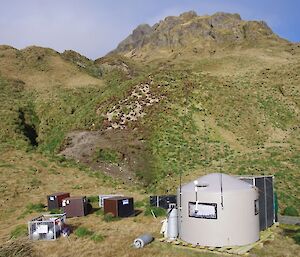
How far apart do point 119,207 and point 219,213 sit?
10.2m

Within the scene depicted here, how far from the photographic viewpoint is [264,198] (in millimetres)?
24578

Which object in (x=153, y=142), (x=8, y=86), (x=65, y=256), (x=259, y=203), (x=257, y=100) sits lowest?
(x=65, y=256)

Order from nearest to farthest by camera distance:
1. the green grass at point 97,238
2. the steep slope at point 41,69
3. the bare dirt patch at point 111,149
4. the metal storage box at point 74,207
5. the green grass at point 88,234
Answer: the green grass at point 97,238
the green grass at point 88,234
the metal storage box at point 74,207
the bare dirt patch at point 111,149
the steep slope at point 41,69

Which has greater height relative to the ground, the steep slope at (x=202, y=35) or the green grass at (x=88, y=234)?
the steep slope at (x=202, y=35)

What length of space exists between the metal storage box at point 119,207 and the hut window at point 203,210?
8.78m

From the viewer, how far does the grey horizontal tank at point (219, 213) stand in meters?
20.5

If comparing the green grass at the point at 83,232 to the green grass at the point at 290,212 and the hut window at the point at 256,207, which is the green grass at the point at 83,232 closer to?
the hut window at the point at 256,207

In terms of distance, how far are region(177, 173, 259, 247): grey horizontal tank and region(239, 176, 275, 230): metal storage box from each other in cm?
226

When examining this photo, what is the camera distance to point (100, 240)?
75.3 ft

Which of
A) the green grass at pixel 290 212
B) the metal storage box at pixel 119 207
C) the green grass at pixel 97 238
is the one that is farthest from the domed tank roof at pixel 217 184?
the green grass at pixel 290 212

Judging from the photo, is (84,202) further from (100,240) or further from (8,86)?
(8,86)

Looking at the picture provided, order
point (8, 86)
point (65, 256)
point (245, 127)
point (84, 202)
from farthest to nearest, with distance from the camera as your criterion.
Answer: point (8, 86) → point (245, 127) → point (84, 202) → point (65, 256)

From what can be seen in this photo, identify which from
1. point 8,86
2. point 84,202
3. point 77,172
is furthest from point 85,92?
point 84,202

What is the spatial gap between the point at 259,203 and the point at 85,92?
63.5 meters
